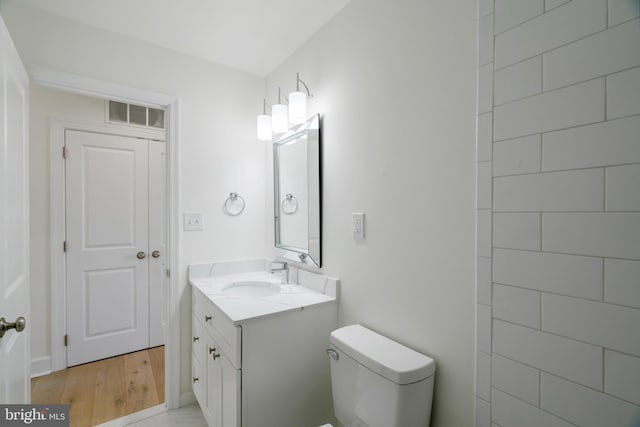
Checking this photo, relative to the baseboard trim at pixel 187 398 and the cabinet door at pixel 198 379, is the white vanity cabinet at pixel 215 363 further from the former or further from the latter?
the baseboard trim at pixel 187 398

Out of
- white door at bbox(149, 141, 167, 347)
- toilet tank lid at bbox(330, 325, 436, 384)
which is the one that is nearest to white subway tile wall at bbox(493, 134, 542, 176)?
toilet tank lid at bbox(330, 325, 436, 384)

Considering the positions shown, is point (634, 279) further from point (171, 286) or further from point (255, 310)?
point (171, 286)

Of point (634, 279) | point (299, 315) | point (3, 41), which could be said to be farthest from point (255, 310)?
point (3, 41)

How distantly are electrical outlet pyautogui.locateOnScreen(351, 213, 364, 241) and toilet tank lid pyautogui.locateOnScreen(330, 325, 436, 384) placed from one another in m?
0.42

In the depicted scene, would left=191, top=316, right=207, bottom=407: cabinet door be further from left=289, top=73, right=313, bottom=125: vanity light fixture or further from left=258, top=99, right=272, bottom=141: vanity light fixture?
left=289, top=73, right=313, bottom=125: vanity light fixture

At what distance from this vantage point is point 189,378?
1.94 m

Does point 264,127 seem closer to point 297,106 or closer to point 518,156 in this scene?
point 297,106

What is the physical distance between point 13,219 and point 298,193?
1.30 m

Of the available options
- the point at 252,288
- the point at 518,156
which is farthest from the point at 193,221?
the point at 518,156

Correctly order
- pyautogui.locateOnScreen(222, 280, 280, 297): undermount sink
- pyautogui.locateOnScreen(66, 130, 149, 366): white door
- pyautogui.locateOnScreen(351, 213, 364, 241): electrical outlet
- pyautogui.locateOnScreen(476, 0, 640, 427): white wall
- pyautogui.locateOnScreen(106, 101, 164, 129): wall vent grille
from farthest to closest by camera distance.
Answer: pyautogui.locateOnScreen(106, 101, 164, 129): wall vent grille < pyautogui.locateOnScreen(66, 130, 149, 366): white door < pyautogui.locateOnScreen(222, 280, 280, 297): undermount sink < pyautogui.locateOnScreen(351, 213, 364, 241): electrical outlet < pyautogui.locateOnScreen(476, 0, 640, 427): white wall

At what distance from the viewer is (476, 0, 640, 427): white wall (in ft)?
2.08

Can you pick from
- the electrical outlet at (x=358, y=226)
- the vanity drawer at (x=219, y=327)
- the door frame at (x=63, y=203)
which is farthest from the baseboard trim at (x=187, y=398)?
the electrical outlet at (x=358, y=226)

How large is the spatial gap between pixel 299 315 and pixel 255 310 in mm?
214

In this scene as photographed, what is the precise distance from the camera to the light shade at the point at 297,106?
63.9 inches
